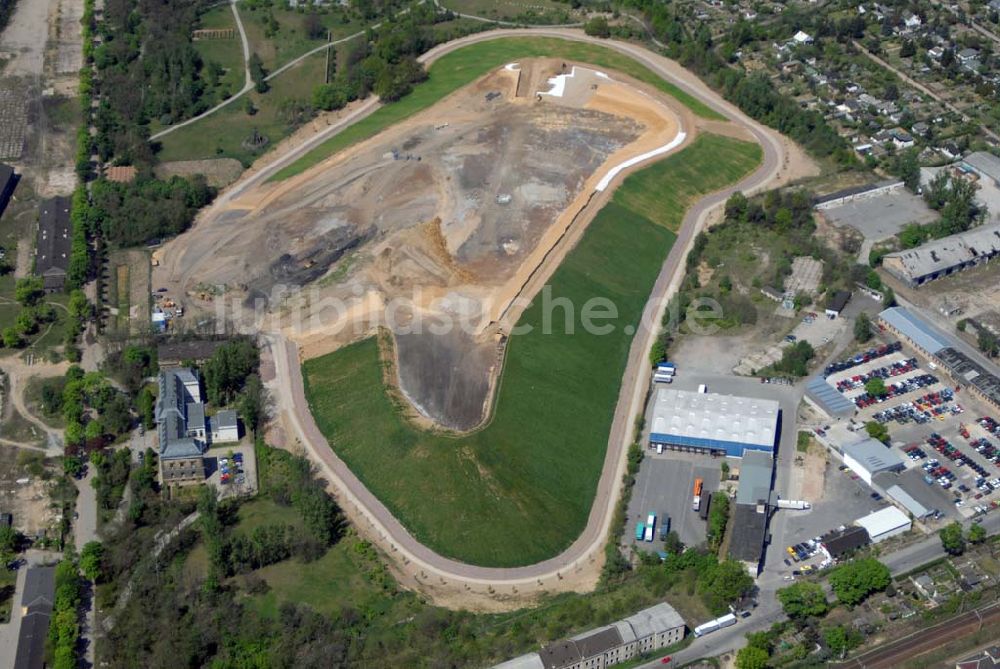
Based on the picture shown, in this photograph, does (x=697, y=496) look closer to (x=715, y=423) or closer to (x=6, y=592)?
(x=715, y=423)

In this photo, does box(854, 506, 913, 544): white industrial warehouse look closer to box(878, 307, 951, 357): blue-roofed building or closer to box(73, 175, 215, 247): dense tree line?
box(878, 307, 951, 357): blue-roofed building

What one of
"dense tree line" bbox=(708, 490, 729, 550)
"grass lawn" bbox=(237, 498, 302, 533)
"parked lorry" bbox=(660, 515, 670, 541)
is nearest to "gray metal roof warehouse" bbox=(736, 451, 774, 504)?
"dense tree line" bbox=(708, 490, 729, 550)

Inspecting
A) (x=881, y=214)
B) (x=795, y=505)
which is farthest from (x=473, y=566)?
(x=881, y=214)

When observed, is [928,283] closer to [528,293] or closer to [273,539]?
[528,293]

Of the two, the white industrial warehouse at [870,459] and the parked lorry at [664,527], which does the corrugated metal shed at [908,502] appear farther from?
the parked lorry at [664,527]

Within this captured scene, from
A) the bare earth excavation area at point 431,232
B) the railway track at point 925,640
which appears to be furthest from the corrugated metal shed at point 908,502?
the bare earth excavation area at point 431,232
